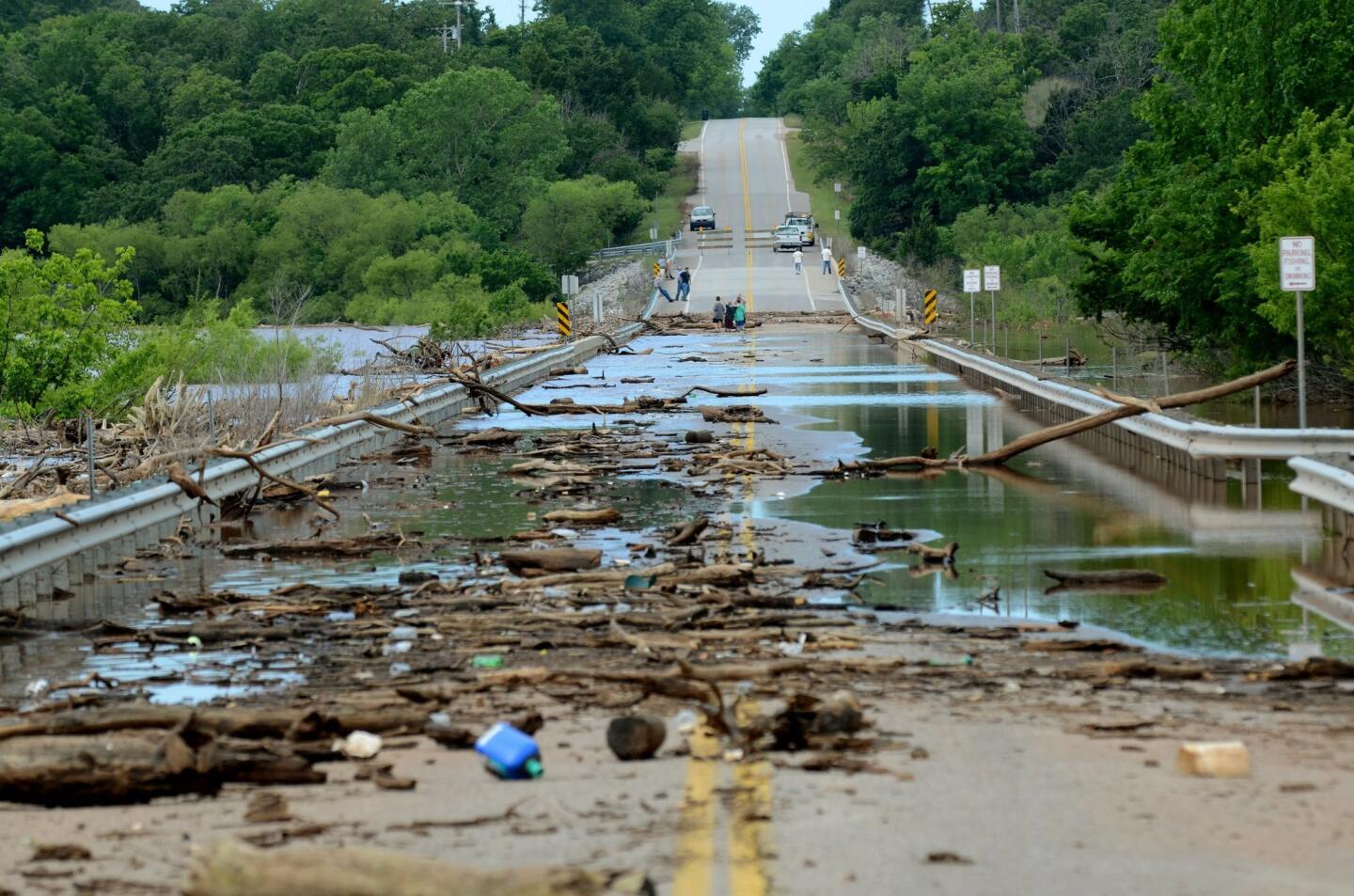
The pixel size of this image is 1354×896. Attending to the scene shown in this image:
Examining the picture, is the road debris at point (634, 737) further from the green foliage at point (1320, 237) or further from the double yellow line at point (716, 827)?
the green foliage at point (1320, 237)

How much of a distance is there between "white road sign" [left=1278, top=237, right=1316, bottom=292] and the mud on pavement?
7.53m

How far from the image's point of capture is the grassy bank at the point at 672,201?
136625 millimetres

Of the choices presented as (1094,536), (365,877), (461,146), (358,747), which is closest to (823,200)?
(461,146)

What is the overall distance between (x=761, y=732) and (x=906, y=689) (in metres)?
1.43

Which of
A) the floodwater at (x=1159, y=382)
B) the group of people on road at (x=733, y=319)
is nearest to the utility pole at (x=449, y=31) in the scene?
the group of people on road at (x=733, y=319)

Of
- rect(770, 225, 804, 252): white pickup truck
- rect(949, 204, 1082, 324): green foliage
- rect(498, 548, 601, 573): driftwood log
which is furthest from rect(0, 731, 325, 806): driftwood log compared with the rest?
rect(770, 225, 804, 252): white pickup truck

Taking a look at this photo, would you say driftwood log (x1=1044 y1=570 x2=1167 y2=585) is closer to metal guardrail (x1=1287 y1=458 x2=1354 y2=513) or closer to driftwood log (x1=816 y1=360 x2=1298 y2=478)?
metal guardrail (x1=1287 y1=458 x2=1354 y2=513)

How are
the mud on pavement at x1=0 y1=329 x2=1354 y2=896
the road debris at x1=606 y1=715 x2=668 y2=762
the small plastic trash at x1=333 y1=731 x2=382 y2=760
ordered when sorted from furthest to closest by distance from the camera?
1. the small plastic trash at x1=333 y1=731 x2=382 y2=760
2. the road debris at x1=606 y1=715 x2=668 y2=762
3. the mud on pavement at x1=0 y1=329 x2=1354 y2=896

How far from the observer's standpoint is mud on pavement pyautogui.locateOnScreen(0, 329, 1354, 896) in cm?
705

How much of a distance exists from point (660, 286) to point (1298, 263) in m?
72.5

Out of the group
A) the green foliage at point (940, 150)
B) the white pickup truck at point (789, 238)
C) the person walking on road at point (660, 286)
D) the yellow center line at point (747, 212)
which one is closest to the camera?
the person walking on road at point (660, 286)

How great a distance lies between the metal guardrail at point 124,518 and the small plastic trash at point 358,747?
5.75 metres

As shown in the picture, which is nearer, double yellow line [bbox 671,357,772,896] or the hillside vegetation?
double yellow line [bbox 671,357,772,896]

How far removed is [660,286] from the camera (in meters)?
93.0
